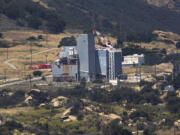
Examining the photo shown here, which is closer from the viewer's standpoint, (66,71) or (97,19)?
(66,71)

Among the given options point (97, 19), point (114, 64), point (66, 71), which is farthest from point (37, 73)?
point (97, 19)

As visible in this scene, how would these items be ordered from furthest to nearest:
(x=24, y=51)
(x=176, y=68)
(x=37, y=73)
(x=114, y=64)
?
(x=24, y=51) → (x=176, y=68) → (x=37, y=73) → (x=114, y=64)

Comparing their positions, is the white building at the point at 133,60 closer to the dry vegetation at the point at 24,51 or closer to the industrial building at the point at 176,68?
the industrial building at the point at 176,68

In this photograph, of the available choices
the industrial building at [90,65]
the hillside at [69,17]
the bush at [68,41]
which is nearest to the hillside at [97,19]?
the hillside at [69,17]

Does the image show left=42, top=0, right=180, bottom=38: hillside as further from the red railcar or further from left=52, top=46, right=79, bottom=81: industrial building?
left=52, top=46, right=79, bottom=81: industrial building

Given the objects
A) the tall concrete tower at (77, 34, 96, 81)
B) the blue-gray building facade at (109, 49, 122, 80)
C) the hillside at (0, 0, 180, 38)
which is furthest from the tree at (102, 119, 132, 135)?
the hillside at (0, 0, 180, 38)

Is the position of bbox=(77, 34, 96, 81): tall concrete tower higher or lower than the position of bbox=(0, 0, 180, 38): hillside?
lower

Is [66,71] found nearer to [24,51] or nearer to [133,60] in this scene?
[133,60]
